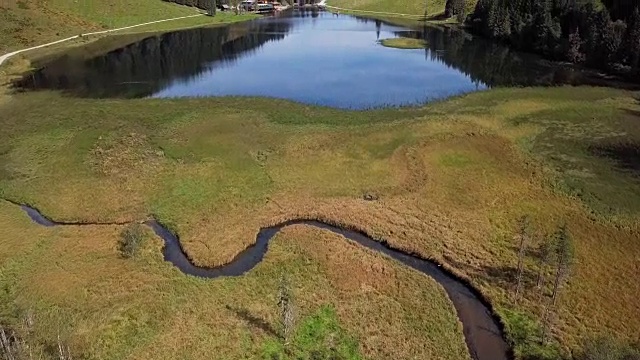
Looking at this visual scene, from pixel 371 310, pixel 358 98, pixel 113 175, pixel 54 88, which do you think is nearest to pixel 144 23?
pixel 54 88

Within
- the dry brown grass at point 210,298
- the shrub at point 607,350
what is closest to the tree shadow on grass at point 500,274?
the dry brown grass at point 210,298

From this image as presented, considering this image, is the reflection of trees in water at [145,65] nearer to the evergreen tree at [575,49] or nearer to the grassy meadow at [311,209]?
the grassy meadow at [311,209]

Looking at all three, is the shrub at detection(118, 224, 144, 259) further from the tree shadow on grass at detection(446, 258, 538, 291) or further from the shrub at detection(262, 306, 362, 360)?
the tree shadow on grass at detection(446, 258, 538, 291)

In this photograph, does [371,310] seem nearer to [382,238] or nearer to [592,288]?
[382,238]

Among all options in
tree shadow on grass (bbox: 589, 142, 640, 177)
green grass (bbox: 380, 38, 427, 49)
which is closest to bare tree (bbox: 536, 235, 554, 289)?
tree shadow on grass (bbox: 589, 142, 640, 177)

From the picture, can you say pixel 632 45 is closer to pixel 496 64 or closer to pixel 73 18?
pixel 496 64

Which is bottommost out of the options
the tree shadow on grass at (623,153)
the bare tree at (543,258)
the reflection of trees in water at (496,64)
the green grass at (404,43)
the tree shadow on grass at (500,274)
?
the tree shadow on grass at (500,274)
